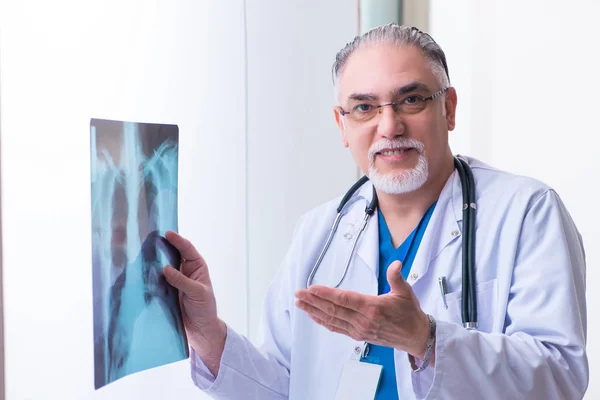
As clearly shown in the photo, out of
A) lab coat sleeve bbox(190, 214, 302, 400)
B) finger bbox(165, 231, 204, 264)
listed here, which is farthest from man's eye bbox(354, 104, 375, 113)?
finger bbox(165, 231, 204, 264)

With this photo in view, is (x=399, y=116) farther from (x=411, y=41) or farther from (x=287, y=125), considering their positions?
(x=287, y=125)

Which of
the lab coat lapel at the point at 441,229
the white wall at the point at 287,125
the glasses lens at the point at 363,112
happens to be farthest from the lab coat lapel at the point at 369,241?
the white wall at the point at 287,125

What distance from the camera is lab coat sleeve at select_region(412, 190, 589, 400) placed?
1.07m

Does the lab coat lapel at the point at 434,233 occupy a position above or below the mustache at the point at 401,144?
below

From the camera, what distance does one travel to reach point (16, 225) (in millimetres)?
1043

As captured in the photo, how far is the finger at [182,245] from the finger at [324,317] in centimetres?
31

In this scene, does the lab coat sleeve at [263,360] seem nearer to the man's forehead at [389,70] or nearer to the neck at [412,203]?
the neck at [412,203]

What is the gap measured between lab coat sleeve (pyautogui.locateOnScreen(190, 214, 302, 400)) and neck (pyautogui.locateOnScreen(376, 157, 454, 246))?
0.24m

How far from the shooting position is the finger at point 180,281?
1.17 m

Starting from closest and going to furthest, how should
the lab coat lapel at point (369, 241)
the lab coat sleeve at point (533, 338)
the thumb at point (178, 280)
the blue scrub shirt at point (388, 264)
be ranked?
1. the lab coat sleeve at point (533, 338)
2. the thumb at point (178, 280)
3. the blue scrub shirt at point (388, 264)
4. the lab coat lapel at point (369, 241)

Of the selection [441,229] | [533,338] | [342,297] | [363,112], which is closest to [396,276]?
[342,297]

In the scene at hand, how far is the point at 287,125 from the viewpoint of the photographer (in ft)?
6.60

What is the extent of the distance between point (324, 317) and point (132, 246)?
1.11ft

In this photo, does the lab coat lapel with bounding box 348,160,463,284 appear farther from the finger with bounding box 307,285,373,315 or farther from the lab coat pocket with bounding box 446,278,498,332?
the finger with bounding box 307,285,373,315
